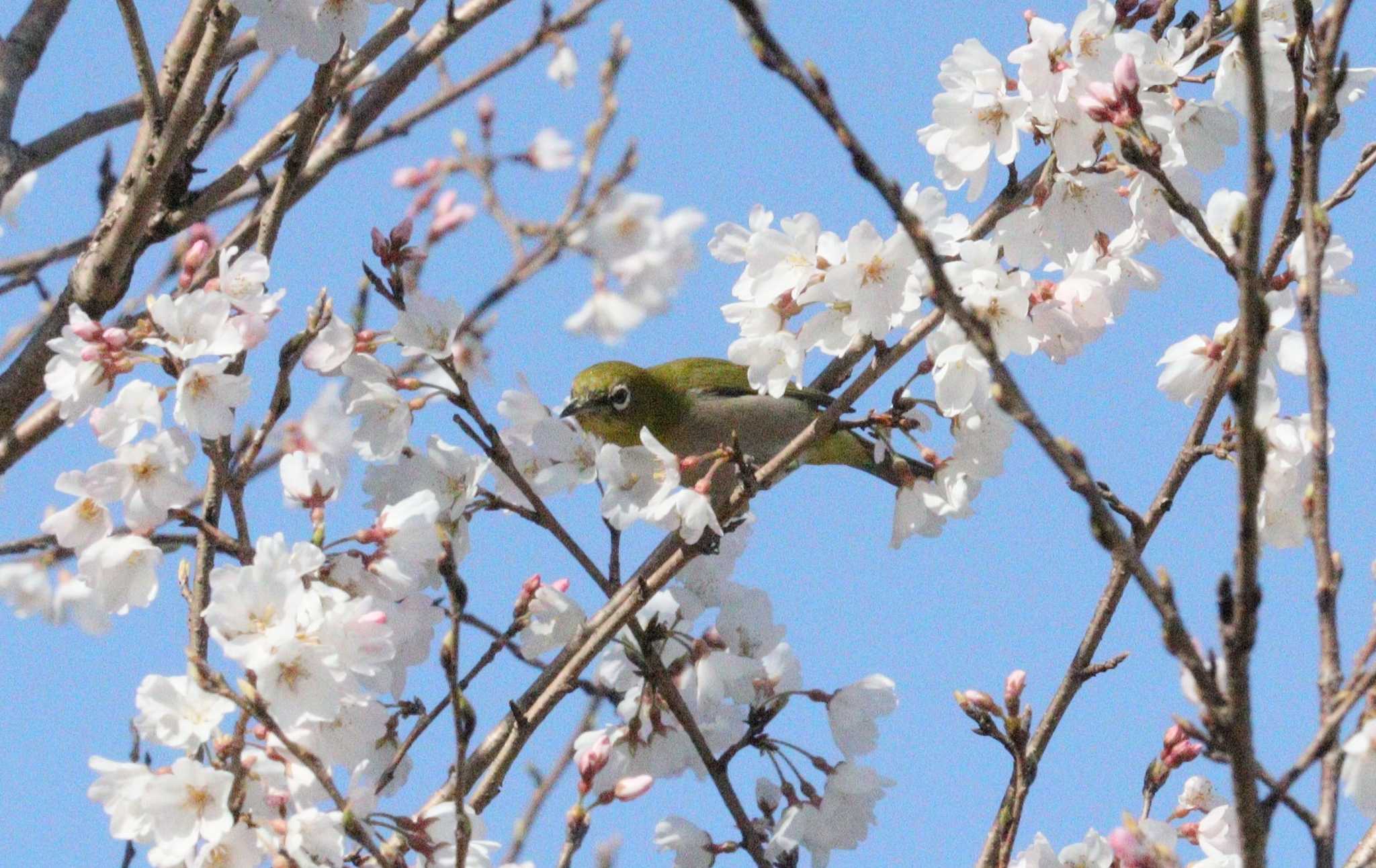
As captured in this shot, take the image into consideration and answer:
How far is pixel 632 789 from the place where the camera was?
335cm

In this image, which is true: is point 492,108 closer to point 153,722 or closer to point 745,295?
point 745,295

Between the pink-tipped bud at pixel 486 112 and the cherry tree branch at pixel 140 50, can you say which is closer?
the cherry tree branch at pixel 140 50

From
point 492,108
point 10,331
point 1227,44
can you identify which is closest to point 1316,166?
point 1227,44

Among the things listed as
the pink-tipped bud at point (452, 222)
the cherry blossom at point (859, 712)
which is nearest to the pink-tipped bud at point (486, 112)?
the pink-tipped bud at point (452, 222)

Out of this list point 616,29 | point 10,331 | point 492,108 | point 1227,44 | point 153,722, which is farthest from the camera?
point 492,108

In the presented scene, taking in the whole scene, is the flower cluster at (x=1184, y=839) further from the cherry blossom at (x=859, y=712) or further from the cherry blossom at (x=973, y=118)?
the cherry blossom at (x=973, y=118)

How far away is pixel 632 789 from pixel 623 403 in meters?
2.47

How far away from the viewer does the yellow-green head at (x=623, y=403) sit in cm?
561

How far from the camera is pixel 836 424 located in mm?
3367

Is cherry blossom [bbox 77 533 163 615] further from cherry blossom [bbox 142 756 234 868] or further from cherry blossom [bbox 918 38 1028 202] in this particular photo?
cherry blossom [bbox 918 38 1028 202]

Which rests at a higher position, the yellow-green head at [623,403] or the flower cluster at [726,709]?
the yellow-green head at [623,403]

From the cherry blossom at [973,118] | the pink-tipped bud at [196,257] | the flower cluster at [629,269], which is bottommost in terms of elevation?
the pink-tipped bud at [196,257]

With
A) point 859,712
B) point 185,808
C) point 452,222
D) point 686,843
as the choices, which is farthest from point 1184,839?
point 452,222

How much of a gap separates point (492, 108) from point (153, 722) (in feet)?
17.4
